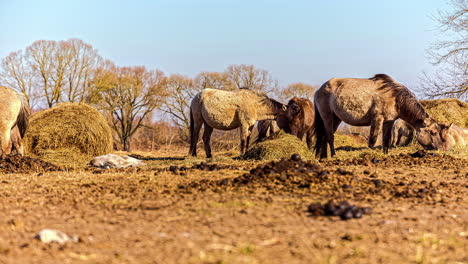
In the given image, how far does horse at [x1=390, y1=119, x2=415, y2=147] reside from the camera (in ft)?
63.1

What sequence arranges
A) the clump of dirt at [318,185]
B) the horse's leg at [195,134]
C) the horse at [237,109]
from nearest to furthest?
the clump of dirt at [318,185], the horse at [237,109], the horse's leg at [195,134]

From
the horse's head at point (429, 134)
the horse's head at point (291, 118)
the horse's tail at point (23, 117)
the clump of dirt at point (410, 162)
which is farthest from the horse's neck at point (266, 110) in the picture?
the horse's tail at point (23, 117)

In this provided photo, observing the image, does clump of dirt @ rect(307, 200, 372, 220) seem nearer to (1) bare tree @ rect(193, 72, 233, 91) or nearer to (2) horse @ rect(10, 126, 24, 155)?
(2) horse @ rect(10, 126, 24, 155)

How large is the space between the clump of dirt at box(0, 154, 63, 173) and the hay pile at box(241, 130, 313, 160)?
15.7ft

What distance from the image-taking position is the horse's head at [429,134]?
13820mm

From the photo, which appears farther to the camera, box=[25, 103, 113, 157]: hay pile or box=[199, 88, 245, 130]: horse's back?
box=[25, 103, 113, 157]: hay pile

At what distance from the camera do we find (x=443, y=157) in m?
11.4

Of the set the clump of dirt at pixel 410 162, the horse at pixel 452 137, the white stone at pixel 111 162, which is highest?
the horse at pixel 452 137

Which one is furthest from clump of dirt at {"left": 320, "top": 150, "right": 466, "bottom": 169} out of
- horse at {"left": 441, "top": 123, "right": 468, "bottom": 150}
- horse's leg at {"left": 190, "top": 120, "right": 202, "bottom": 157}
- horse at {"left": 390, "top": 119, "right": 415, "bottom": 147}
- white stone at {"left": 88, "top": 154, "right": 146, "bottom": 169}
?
horse at {"left": 390, "top": 119, "right": 415, "bottom": 147}

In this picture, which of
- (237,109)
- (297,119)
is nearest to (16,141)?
(237,109)

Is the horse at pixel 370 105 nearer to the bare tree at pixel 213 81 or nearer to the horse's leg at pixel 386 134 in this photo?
the horse's leg at pixel 386 134

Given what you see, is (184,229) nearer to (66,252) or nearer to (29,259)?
(66,252)

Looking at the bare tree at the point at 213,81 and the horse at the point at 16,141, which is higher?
the bare tree at the point at 213,81

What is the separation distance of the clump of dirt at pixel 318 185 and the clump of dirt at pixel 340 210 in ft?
2.93
